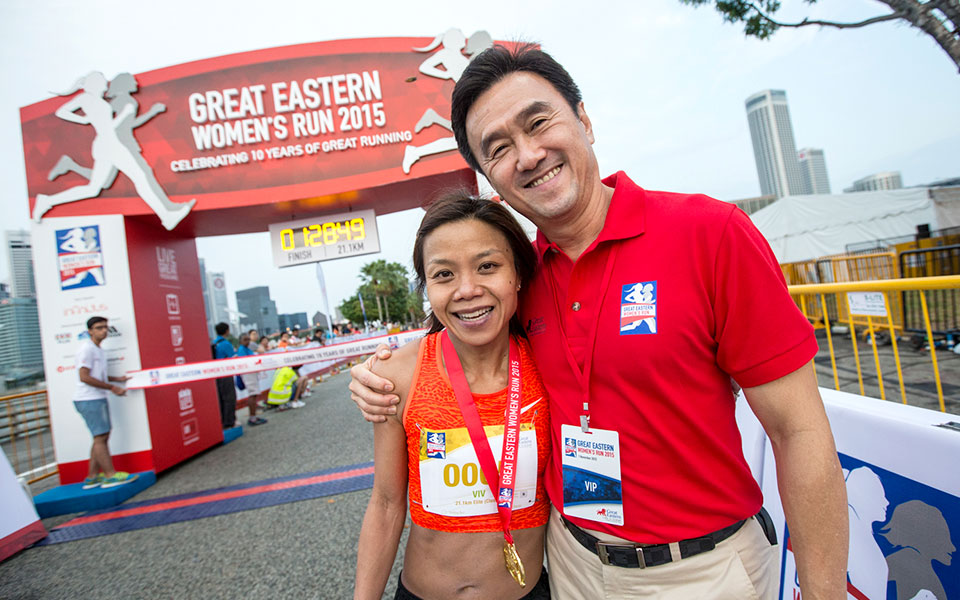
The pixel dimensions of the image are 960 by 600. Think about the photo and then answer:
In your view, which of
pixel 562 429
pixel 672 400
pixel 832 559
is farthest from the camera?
pixel 562 429

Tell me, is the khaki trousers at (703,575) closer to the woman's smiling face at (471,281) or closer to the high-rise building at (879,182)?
the woman's smiling face at (471,281)

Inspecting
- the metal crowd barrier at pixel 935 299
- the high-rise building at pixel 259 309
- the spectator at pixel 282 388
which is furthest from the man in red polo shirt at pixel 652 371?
the high-rise building at pixel 259 309

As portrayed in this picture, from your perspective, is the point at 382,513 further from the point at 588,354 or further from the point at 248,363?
the point at 248,363

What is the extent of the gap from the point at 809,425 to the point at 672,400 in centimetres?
29

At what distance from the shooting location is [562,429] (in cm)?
132

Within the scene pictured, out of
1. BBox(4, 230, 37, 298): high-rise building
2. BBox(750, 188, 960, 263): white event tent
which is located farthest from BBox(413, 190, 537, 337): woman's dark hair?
BBox(750, 188, 960, 263): white event tent

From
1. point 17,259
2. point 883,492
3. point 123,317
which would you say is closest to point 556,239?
point 883,492

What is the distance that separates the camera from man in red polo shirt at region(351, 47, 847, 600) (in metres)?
1.01

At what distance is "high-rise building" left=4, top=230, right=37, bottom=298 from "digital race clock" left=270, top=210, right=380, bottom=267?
9.56 feet

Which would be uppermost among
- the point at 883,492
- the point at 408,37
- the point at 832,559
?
the point at 408,37

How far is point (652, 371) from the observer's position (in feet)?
3.70

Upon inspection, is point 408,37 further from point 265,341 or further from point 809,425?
point 265,341

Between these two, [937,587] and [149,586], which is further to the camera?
[149,586]

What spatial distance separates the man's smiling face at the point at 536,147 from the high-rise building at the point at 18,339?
790 cm
